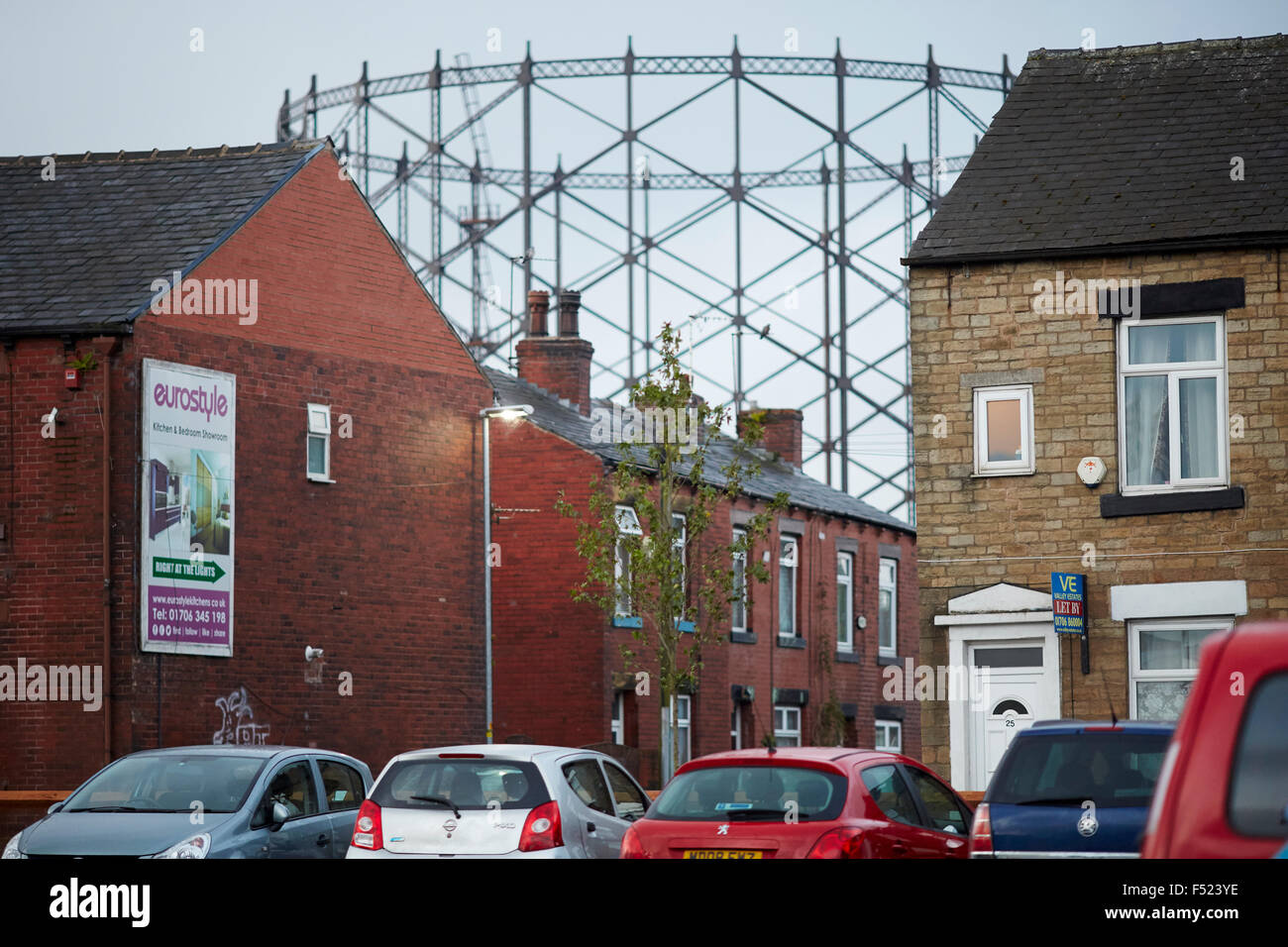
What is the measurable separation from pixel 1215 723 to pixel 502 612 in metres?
28.4

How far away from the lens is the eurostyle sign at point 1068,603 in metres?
19.3

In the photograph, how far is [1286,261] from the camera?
776 inches

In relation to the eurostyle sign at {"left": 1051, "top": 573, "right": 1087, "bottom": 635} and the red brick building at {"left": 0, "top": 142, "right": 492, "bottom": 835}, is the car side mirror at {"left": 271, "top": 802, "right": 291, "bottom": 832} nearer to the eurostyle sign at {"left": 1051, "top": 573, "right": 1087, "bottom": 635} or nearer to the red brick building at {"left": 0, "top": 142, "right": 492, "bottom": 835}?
the eurostyle sign at {"left": 1051, "top": 573, "right": 1087, "bottom": 635}

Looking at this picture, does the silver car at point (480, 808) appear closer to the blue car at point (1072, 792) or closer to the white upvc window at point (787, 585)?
the blue car at point (1072, 792)

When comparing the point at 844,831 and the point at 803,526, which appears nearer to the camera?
the point at 844,831

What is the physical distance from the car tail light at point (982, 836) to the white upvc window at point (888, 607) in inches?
1179

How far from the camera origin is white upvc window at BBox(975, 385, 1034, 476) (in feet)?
67.1

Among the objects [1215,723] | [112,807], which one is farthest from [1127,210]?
[1215,723]

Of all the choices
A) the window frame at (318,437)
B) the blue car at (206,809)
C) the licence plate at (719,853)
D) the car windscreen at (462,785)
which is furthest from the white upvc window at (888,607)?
the licence plate at (719,853)

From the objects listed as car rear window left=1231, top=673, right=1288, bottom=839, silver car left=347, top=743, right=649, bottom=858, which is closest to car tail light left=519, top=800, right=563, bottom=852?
silver car left=347, top=743, right=649, bottom=858

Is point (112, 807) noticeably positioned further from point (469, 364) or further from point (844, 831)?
point (469, 364)

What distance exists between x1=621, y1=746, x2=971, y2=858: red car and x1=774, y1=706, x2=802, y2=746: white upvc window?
24448mm

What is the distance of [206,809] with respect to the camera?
1341 cm

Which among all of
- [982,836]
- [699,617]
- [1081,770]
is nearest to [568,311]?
[699,617]
